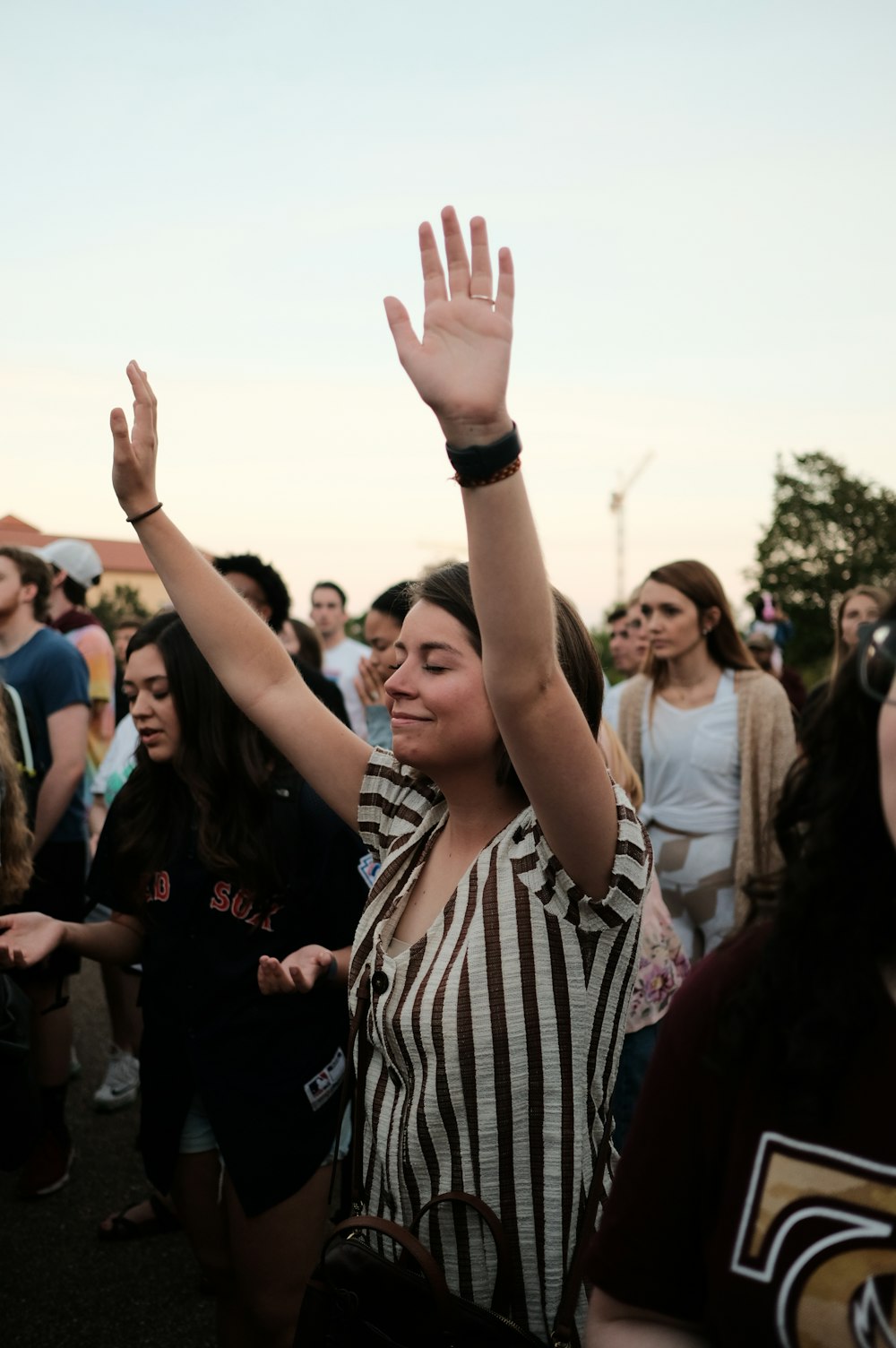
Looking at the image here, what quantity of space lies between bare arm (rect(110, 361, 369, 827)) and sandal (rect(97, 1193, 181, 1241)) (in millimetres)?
2558

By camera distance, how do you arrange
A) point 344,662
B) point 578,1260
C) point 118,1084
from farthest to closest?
point 344,662, point 118,1084, point 578,1260

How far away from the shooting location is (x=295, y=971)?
7.68 ft

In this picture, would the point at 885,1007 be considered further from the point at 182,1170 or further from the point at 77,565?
the point at 77,565

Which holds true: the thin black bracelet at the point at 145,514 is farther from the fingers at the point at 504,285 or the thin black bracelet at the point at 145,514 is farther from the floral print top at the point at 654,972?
the floral print top at the point at 654,972

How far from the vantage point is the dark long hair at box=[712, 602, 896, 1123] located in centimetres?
109

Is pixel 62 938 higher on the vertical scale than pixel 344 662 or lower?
lower

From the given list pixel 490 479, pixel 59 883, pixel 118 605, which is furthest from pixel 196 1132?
pixel 118 605

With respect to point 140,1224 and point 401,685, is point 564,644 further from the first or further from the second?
point 140,1224

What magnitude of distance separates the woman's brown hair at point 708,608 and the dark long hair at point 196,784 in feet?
8.47

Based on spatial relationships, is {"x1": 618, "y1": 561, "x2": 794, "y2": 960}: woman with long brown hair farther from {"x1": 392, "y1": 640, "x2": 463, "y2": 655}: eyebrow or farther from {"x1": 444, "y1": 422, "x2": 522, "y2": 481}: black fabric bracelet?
{"x1": 444, "y1": 422, "x2": 522, "y2": 481}: black fabric bracelet

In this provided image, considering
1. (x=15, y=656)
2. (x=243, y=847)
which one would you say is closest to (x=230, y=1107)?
(x=243, y=847)

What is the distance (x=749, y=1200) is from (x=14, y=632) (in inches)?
168

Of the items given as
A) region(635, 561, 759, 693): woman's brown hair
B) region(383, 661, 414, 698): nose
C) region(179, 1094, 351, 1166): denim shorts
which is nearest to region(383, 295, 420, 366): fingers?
region(383, 661, 414, 698): nose

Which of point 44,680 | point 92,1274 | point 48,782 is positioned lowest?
point 92,1274
